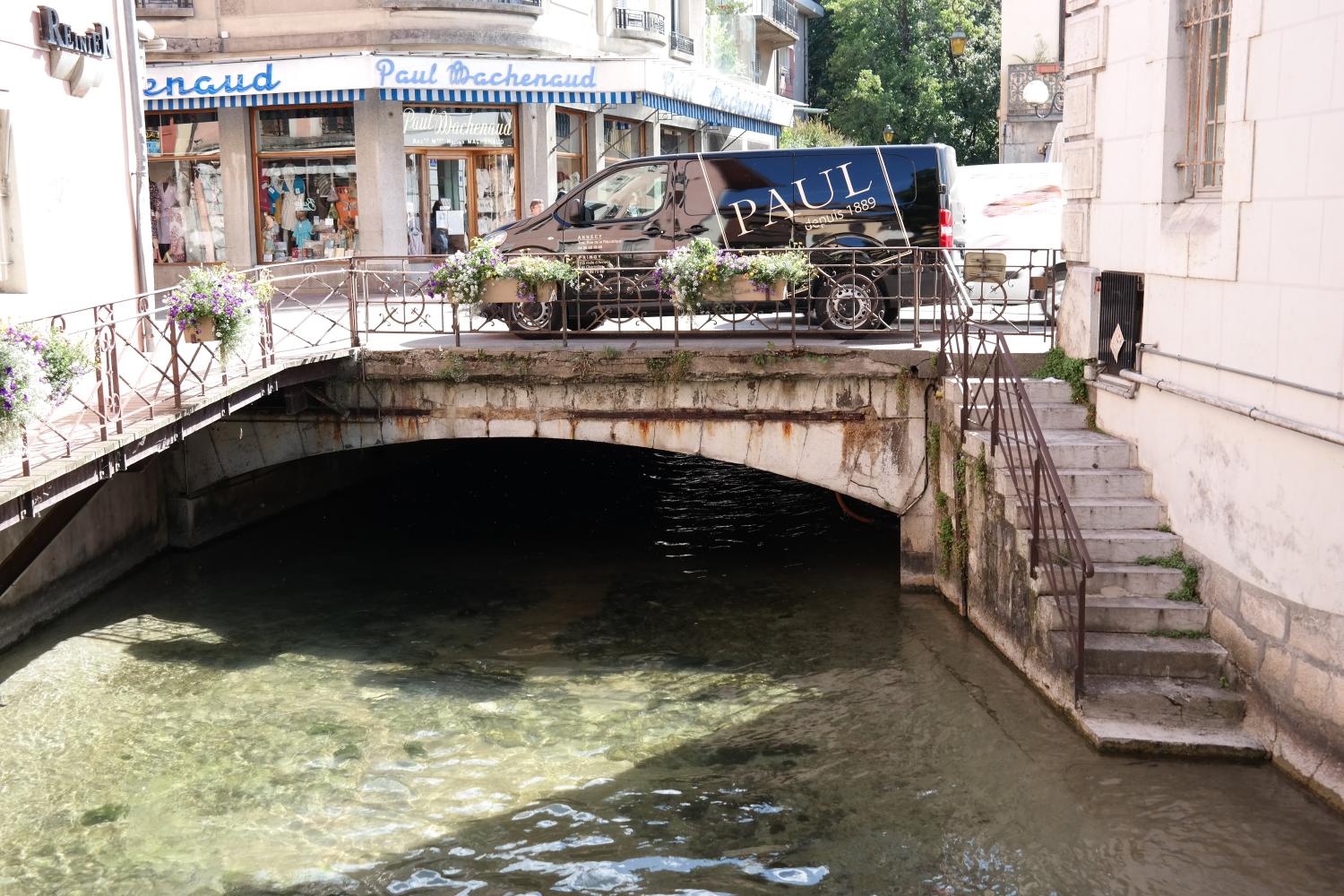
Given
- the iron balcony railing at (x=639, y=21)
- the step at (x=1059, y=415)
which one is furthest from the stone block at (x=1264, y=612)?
the iron balcony railing at (x=639, y=21)

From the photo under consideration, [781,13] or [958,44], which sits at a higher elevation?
[781,13]

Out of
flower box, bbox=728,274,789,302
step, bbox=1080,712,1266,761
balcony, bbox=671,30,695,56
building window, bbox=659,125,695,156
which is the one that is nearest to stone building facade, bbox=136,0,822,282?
balcony, bbox=671,30,695,56

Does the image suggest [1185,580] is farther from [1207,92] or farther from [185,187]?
[185,187]

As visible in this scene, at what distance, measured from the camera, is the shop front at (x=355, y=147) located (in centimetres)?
1958

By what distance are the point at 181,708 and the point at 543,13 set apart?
14726 mm

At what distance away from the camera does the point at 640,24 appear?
81.5 feet

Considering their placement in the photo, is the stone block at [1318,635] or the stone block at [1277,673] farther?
the stone block at [1277,673]

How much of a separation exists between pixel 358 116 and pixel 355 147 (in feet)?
1.61

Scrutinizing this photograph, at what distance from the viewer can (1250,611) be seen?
814 centimetres

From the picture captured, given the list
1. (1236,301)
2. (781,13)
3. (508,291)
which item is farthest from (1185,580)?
(781,13)

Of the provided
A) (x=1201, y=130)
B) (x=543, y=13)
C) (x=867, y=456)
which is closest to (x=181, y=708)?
(x=867, y=456)

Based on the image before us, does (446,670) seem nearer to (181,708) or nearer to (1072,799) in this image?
(181,708)

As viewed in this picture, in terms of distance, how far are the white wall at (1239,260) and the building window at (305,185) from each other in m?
12.9

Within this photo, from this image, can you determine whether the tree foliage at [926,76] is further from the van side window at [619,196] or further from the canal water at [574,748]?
the canal water at [574,748]
